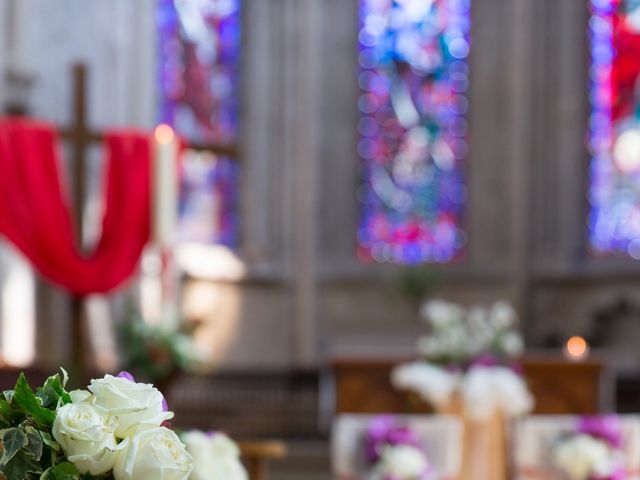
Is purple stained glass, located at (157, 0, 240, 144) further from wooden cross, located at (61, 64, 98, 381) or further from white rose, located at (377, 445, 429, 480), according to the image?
white rose, located at (377, 445, 429, 480)

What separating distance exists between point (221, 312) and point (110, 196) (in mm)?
3692

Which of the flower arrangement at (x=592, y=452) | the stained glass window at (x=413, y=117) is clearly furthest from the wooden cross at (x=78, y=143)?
the stained glass window at (x=413, y=117)

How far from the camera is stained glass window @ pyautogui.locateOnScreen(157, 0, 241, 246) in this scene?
9.31 m

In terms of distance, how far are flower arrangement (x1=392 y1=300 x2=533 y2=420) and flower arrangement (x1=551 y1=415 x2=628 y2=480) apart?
0.41m

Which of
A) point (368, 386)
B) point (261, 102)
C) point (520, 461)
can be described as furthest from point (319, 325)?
point (520, 461)

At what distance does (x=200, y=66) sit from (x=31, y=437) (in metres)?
8.45

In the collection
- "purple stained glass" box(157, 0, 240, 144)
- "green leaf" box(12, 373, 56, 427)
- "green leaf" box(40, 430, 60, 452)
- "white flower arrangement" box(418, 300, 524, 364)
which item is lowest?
"white flower arrangement" box(418, 300, 524, 364)

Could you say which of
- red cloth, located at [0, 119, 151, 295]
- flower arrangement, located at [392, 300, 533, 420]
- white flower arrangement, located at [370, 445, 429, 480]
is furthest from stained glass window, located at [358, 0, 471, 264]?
white flower arrangement, located at [370, 445, 429, 480]

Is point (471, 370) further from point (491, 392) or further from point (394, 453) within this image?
point (394, 453)

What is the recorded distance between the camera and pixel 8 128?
507 centimetres

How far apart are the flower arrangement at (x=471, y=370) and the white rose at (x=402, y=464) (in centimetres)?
76

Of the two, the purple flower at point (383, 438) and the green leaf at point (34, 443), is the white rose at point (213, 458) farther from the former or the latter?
the purple flower at point (383, 438)

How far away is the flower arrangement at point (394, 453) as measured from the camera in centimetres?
339

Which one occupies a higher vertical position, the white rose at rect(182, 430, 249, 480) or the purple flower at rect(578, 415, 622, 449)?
the white rose at rect(182, 430, 249, 480)
